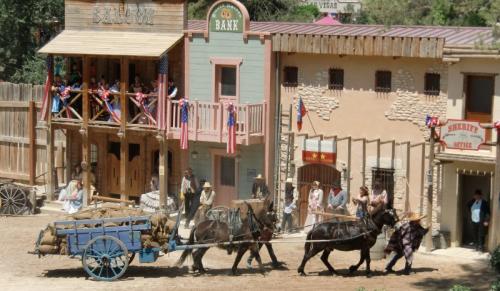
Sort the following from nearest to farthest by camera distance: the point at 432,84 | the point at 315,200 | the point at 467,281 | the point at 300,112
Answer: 1. the point at 467,281
2. the point at 432,84
3. the point at 315,200
4. the point at 300,112

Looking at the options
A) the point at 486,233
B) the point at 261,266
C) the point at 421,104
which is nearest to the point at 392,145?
the point at 421,104

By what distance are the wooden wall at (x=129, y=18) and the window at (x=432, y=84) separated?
7.73 metres

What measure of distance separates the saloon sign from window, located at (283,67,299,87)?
1.65m

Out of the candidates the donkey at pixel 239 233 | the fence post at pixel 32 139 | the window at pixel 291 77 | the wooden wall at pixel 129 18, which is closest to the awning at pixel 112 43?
the wooden wall at pixel 129 18

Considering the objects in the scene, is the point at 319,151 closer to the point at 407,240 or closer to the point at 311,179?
the point at 311,179

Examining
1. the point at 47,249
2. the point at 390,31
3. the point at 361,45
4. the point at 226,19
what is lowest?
Answer: the point at 47,249

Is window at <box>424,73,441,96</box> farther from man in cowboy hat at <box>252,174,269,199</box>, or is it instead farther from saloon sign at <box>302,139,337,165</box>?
man in cowboy hat at <box>252,174,269,199</box>

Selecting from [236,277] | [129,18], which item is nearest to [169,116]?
[129,18]

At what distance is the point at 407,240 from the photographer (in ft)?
83.5

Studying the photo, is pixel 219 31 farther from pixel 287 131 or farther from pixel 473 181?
pixel 473 181

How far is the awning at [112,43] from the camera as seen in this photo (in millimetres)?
33344

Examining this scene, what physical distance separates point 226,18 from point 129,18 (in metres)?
3.57

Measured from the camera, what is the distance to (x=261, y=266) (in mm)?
26000

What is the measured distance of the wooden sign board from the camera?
32469 millimetres
